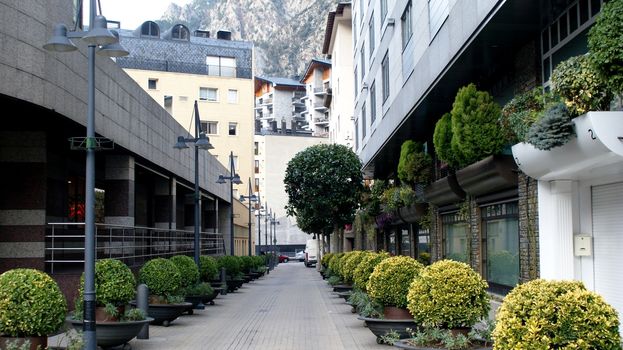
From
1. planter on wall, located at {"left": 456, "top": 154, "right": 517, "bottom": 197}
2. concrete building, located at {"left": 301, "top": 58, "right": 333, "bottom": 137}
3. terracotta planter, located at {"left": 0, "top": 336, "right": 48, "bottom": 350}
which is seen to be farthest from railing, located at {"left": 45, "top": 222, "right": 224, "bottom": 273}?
concrete building, located at {"left": 301, "top": 58, "right": 333, "bottom": 137}

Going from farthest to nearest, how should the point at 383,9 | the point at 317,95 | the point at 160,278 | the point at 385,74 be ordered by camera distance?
the point at 317,95 → the point at 383,9 → the point at 385,74 → the point at 160,278

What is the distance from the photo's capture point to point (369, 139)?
35062mm

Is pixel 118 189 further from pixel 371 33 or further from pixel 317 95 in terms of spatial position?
pixel 317 95

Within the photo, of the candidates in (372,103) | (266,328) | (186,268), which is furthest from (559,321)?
(372,103)

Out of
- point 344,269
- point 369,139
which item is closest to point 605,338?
point 344,269

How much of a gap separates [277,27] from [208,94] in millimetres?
120560

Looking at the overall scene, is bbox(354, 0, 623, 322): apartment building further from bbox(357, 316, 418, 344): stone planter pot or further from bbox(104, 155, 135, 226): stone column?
bbox(104, 155, 135, 226): stone column

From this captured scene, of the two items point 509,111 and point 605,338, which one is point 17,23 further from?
point 605,338

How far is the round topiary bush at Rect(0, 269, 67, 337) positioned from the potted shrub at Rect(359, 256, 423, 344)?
532 cm

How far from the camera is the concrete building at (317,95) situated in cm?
10806

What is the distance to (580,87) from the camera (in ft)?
32.3

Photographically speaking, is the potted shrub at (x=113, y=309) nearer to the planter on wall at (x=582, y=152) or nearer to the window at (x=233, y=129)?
the planter on wall at (x=582, y=152)

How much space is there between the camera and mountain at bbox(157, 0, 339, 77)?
17288cm

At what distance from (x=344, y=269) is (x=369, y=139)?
516 inches
